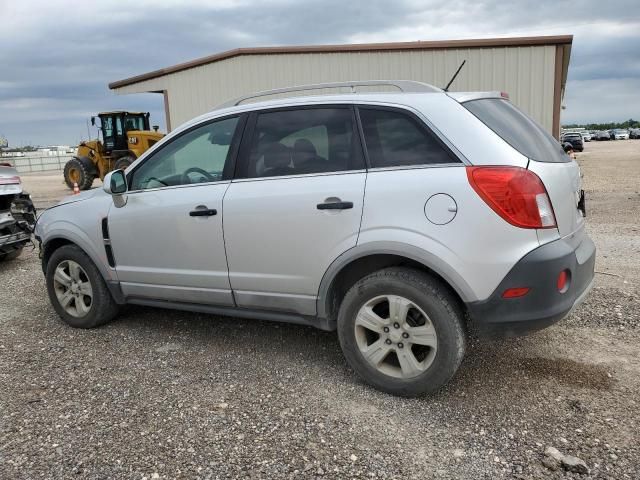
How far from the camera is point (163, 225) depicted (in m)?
3.98

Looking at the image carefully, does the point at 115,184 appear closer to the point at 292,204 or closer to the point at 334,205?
the point at 292,204

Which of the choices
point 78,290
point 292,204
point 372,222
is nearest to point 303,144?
point 292,204

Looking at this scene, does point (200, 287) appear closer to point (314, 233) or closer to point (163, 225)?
point (163, 225)

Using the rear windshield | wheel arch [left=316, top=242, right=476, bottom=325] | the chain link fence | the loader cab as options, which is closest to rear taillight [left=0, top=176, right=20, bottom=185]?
wheel arch [left=316, top=242, right=476, bottom=325]

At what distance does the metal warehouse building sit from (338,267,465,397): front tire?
1096cm

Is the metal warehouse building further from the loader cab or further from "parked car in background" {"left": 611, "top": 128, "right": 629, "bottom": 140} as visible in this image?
"parked car in background" {"left": 611, "top": 128, "right": 629, "bottom": 140}

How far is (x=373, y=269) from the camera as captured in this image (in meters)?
3.39

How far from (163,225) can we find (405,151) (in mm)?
1851

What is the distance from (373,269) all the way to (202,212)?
125cm

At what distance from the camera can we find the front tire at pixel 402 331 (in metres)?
3.05

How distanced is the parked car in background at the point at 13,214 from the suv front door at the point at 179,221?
3210mm

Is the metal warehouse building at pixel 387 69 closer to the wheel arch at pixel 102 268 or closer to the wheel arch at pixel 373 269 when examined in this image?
the wheel arch at pixel 102 268

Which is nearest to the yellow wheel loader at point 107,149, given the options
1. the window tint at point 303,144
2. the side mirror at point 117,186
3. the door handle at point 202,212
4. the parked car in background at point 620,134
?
the side mirror at point 117,186

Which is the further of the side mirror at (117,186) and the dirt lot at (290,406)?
the side mirror at (117,186)
